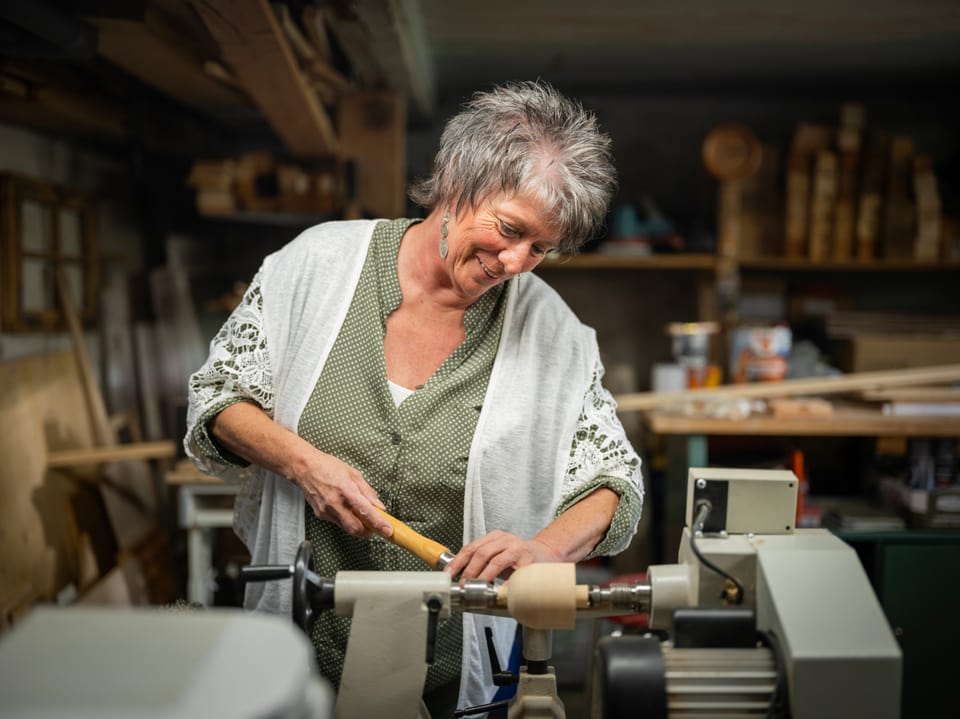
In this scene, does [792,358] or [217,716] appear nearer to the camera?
[217,716]

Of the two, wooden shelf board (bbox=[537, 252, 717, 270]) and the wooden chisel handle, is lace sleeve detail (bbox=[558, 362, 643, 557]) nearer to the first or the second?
the wooden chisel handle

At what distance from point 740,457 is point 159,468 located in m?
2.72

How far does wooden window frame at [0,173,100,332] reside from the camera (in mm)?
2725

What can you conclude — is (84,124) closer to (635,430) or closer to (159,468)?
(159,468)

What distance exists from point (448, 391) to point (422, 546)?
33cm

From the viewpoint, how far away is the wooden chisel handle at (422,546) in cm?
121

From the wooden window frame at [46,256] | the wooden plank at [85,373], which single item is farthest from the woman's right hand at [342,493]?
the wooden plank at [85,373]

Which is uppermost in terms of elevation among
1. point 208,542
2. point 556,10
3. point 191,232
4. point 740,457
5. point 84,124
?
point 556,10

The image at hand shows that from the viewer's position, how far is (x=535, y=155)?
1.37m

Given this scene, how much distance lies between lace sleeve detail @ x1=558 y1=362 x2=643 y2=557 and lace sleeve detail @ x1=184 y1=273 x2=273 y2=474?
574 mm

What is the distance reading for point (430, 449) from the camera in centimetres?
143

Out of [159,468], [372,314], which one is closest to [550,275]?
[159,468]

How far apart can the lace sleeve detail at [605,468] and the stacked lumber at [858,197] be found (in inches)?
97.1

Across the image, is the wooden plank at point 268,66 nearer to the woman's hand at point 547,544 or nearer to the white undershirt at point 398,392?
the white undershirt at point 398,392
